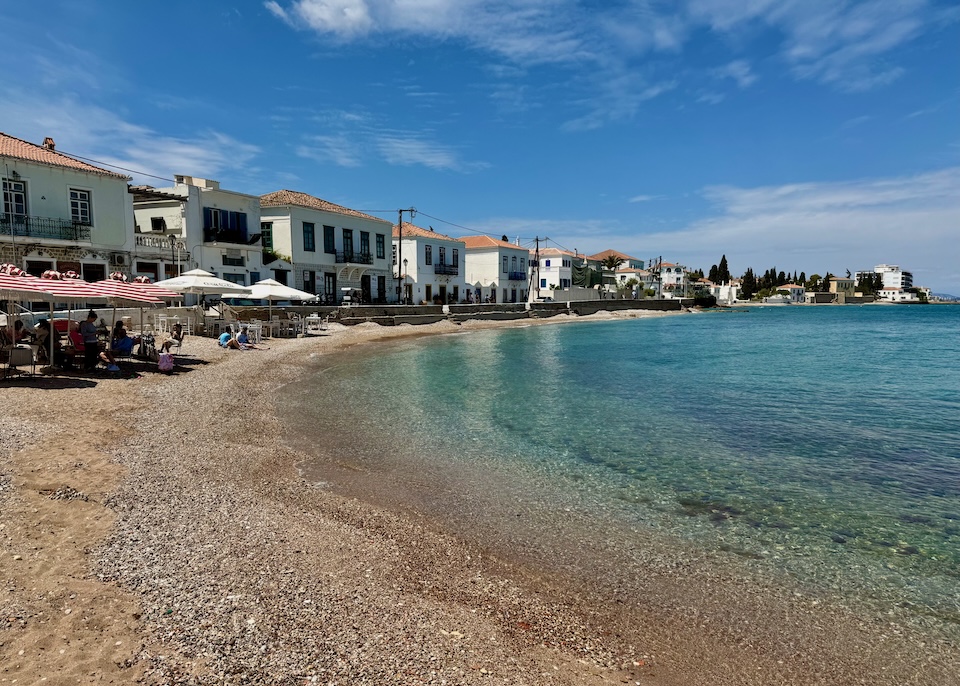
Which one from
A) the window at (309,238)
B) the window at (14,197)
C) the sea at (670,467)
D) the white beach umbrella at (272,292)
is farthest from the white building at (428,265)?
the sea at (670,467)

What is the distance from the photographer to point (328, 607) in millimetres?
4586

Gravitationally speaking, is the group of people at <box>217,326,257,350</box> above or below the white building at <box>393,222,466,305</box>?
below

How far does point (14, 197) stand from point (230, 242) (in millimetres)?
Answer: 10479

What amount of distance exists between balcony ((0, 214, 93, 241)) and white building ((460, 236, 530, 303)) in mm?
41025

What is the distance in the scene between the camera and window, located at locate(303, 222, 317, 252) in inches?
1523

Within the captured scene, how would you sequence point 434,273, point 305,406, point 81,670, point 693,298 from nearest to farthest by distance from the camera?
point 81,670 → point 305,406 → point 434,273 → point 693,298

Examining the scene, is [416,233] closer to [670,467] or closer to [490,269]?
[490,269]

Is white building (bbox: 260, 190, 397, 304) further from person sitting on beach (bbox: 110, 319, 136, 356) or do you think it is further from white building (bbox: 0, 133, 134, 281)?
person sitting on beach (bbox: 110, 319, 136, 356)

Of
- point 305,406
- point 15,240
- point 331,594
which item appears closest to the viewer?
point 331,594

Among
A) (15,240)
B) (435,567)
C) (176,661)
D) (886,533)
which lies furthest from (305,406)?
(15,240)

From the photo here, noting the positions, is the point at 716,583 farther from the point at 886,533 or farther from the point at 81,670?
the point at 81,670

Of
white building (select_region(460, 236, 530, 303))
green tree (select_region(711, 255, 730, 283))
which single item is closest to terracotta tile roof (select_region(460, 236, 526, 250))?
white building (select_region(460, 236, 530, 303))

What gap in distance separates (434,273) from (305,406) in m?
40.9

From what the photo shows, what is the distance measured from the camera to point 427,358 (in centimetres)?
2503
